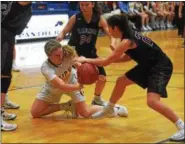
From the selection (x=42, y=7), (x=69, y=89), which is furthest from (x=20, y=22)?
(x=42, y=7)

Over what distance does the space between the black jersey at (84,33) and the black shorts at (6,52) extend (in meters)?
0.96

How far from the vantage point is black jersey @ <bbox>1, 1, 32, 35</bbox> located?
4.36 m

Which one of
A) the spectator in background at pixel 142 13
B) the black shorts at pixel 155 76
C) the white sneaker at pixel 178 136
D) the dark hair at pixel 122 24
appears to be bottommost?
the spectator in background at pixel 142 13

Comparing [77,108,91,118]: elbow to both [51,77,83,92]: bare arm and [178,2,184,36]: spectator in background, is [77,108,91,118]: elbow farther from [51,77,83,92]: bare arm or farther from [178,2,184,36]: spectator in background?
[178,2,184,36]: spectator in background

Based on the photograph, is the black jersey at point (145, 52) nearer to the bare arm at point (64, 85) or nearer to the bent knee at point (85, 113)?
the bare arm at point (64, 85)

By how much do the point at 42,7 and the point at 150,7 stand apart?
Result: 5649 mm

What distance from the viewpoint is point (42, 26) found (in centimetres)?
1352

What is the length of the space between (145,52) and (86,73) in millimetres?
556

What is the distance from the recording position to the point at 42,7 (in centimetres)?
1358

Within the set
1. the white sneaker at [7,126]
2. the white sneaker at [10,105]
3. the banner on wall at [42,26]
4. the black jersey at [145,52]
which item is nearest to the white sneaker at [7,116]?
the white sneaker at [7,126]

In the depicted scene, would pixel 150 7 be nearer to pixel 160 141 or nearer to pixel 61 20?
pixel 61 20

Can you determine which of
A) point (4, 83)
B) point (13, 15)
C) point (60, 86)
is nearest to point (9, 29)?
point (13, 15)

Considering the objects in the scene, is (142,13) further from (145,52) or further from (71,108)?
(145,52)

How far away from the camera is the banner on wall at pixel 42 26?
513 inches
